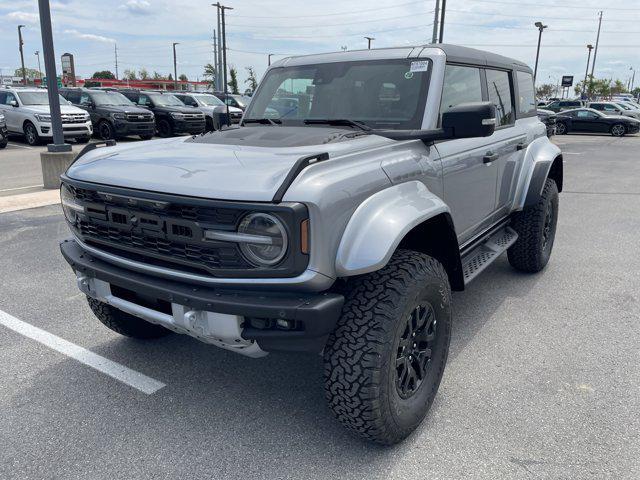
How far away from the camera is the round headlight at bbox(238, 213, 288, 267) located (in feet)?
6.93

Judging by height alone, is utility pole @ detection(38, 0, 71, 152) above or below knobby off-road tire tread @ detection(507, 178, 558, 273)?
above

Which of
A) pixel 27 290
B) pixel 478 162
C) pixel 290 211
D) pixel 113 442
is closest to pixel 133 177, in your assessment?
pixel 290 211

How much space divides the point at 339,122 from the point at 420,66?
2.04 feet

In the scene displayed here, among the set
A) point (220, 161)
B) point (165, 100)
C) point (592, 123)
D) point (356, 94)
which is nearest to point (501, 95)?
point (356, 94)

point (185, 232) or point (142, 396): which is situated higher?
point (185, 232)

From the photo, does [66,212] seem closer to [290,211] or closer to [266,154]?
[266,154]

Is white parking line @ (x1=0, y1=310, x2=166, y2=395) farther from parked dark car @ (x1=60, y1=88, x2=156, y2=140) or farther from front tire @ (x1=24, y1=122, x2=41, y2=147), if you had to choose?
parked dark car @ (x1=60, y1=88, x2=156, y2=140)

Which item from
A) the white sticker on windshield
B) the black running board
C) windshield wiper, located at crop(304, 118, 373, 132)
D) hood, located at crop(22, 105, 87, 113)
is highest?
the white sticker on windshield

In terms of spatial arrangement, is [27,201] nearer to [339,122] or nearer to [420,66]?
[339,122]

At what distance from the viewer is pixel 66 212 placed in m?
2.98

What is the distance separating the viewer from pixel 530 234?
4633 mm

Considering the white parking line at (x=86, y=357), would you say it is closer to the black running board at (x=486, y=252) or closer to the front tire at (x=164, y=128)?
the black running board at (x=486, y=252)

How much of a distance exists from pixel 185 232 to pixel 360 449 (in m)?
1.30

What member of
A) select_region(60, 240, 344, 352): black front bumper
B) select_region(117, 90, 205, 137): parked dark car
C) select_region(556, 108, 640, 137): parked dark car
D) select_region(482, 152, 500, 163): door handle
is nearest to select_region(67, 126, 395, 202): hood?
select_region(60, 240, 344, 352): black front bumper
